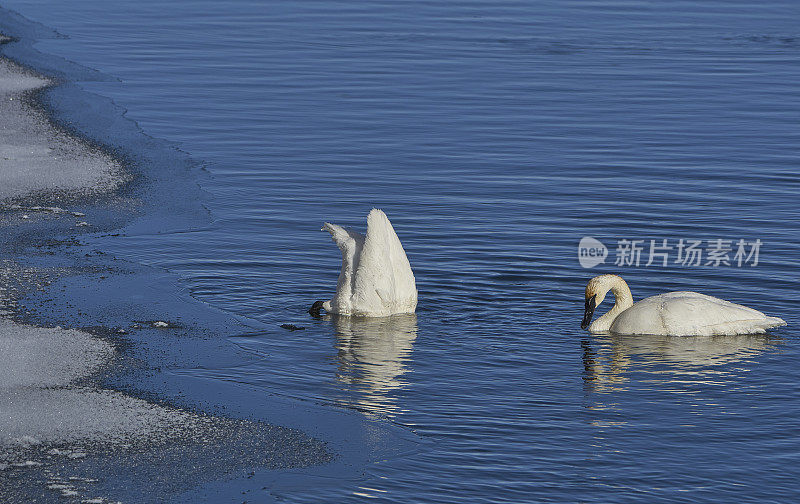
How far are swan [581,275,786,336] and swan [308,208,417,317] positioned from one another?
1.73m

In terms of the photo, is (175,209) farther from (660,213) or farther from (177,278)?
(660,213)

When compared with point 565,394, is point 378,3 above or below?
above

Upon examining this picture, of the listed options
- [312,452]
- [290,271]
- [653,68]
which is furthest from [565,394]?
[653,68]

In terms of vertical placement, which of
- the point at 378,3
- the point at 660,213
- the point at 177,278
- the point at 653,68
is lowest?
the point at 177,278

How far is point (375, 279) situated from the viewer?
40.1 ft

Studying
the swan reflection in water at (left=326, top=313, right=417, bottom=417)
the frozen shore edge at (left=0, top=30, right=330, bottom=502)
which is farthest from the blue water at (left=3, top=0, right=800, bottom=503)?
the frozen shore edge at (left=0, top=30, right=330, bottom=502)

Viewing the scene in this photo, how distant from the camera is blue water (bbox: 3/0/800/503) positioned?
9.27 meters

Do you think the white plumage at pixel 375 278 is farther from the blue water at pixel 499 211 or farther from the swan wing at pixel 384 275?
the blue water at pixel 499 211

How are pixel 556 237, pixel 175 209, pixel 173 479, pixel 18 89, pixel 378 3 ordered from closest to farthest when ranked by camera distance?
pixel 173 479
pixel 556 237
pixel 175 209
pixel 18 89
pixel 378 3

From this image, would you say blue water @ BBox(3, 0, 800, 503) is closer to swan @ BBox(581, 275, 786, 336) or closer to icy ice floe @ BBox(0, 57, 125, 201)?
swan @ BBox(581, 275, 786, 336)

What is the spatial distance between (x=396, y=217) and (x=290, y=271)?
8.20ft

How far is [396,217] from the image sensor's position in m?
16.0

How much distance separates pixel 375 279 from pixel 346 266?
0.39 m

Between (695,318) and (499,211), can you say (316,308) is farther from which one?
(499,211)
